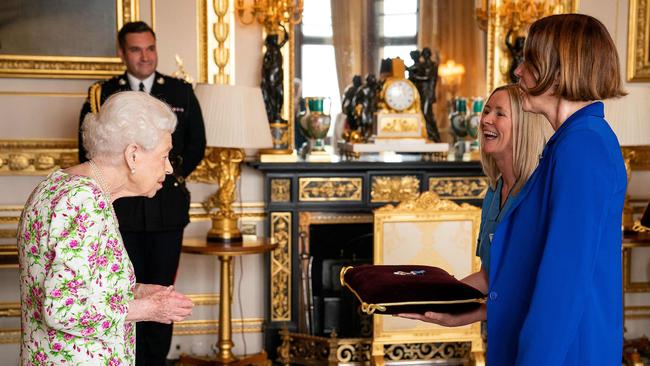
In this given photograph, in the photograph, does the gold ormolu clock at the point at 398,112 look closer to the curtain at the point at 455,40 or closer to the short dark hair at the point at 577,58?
the curtain at the point at 455,40

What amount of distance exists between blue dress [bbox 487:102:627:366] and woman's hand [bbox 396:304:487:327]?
15.2 inches

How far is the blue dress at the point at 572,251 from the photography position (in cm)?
172

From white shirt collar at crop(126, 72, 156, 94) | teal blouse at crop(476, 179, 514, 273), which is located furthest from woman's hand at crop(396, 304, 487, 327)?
white shirt collar at crop(126, 72, 156, 94)

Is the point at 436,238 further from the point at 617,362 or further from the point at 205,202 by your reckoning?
the point at 617,362

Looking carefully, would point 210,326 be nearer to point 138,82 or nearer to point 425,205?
point 425,205

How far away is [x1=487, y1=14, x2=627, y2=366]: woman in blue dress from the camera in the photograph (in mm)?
1728

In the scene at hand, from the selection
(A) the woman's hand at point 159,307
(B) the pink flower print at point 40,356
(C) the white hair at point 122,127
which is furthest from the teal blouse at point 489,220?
(B) the pink flower print at point 40,356

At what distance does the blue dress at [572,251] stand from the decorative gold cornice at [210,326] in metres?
3.38

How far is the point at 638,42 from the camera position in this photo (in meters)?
5.36

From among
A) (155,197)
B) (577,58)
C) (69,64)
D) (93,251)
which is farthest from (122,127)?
(69,64)

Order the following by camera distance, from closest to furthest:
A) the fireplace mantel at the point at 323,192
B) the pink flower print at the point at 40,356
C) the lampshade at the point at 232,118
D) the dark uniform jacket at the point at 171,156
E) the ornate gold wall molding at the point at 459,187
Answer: the pink flower print at the point at 40,356
the dark uniform jacket at the point at 171,156
the lampshade at the point at 232,118
the fireplace mantel at the point at 323,192
the ornate gold wall molding at the point at 459,187

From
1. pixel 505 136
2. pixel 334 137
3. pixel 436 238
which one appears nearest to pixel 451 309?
pixel 505 136

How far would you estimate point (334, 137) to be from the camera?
5164 mm

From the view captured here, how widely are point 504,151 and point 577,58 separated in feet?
1.92
